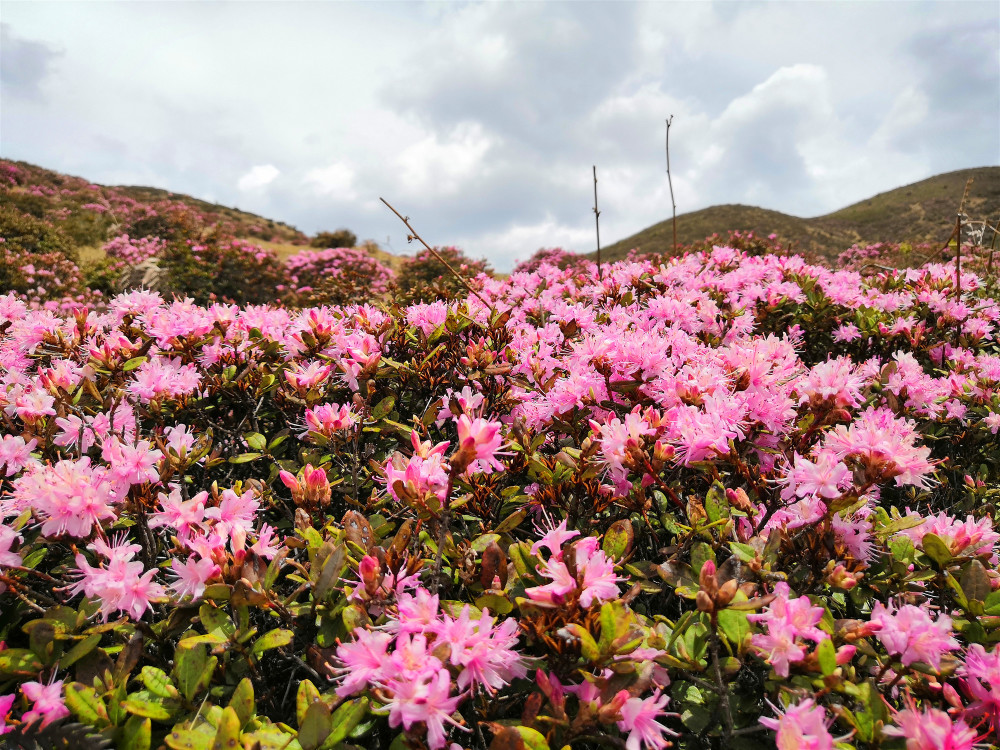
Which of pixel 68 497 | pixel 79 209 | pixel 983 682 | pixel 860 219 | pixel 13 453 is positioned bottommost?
pixel 983 682

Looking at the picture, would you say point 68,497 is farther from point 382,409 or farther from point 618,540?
point 618,540

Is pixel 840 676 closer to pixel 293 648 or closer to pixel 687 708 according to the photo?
pixel 687 708

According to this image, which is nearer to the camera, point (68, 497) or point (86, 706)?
point (86, 706)

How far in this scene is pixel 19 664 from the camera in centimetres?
117

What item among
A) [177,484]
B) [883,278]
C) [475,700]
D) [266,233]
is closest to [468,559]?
[475,700]

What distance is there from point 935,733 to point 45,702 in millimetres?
1758

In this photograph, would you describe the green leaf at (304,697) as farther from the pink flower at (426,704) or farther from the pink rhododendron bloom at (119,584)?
the pink rhododendron bloom at (119,584)

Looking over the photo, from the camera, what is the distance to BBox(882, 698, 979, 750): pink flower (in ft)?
2.90

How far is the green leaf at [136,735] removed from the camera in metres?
1.03

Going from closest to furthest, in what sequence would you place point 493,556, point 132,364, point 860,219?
point 493,556 → point 132,364 → point 860,219

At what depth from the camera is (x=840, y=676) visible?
3.35 ft

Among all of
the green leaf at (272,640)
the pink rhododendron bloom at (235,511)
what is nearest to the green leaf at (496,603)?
the green leaf at (272,640)

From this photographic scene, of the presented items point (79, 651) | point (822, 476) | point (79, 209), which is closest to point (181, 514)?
point (79, 651)

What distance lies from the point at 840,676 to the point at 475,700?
765 mm
